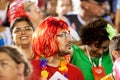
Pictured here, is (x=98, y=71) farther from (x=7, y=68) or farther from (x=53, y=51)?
(x=7, y=68)

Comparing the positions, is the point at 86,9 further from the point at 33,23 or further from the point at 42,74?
the point at 42,74

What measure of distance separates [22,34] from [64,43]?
68cm

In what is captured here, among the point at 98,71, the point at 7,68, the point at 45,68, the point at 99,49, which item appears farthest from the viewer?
the point at 99,49

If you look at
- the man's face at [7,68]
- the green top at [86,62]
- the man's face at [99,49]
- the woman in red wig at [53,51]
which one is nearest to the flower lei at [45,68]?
the woman in red wig at [53,51]

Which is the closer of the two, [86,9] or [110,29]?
[110,29]

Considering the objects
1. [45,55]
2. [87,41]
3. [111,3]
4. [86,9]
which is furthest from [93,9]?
[45,55]

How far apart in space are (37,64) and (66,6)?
286 cm

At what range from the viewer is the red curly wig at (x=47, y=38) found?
4375mm

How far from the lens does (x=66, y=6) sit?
7.14 meters

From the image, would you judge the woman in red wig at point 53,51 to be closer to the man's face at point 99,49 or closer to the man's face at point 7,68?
the man's face at point 99,49

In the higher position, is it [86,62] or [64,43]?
[64,43]

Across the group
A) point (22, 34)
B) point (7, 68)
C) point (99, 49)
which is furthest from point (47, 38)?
point (7, 68)

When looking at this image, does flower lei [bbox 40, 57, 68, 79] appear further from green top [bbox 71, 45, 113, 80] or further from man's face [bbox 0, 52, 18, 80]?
man's face [bbox 0, 52, 18, 80]

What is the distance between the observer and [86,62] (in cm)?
499
